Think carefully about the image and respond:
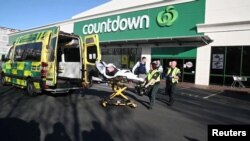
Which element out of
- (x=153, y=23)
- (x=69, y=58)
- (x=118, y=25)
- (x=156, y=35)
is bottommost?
(x=69, y=58)

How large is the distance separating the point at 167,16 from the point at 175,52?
3.19 m

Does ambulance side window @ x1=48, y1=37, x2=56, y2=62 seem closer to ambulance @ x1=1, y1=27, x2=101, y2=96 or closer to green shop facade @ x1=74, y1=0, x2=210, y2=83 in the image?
ambulance @ x1=1, y1=27, x2=101, y2=96

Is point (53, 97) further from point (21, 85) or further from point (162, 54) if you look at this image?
point (162, 54)

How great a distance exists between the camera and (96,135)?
18.6 ft

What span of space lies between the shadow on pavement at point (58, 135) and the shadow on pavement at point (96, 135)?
375 millimetres

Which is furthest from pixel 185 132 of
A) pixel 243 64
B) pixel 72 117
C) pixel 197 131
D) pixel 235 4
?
pixel 235 4

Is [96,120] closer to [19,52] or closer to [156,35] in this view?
[19,52]

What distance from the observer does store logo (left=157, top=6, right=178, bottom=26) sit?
22.6 m

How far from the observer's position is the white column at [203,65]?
2058 cm

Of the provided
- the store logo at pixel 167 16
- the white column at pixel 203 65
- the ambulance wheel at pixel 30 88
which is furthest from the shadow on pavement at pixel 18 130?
the store logo at pixel 167 16

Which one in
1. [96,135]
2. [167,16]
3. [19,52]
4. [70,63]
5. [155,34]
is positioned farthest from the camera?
[155,34]

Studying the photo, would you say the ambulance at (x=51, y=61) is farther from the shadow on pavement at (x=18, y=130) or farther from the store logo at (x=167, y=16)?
the store logo at (x=167, y=16)

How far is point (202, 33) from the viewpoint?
20531 millimetres

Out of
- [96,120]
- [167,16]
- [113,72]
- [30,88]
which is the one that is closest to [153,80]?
[113,72]
